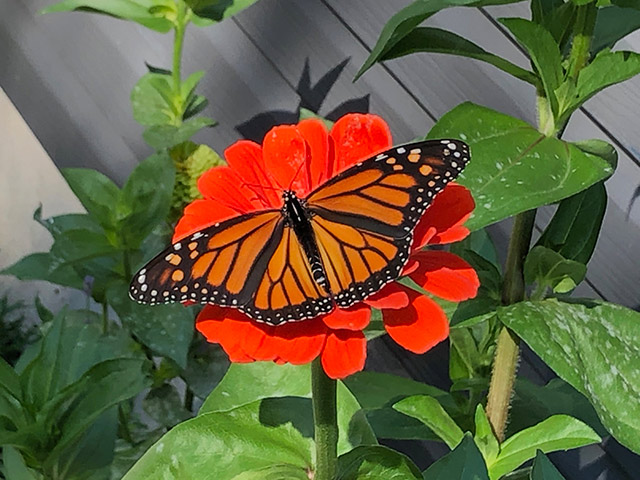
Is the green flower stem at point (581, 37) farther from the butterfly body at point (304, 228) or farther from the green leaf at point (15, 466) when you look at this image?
the green leaf at point (15, 466)

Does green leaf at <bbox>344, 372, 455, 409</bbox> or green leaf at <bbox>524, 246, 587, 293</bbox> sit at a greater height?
green leaf at <bbox>524, 246, 587, 293</bbox>

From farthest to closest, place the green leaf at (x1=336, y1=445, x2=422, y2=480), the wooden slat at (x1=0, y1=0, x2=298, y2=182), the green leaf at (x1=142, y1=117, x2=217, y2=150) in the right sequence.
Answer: the wooden slat at (x1=0, y1=0, x2=298, y2=182)
the green leaf at (x1=142, y1=117, x2=217, y2=150)
the green leaf at (x1=336, y1=445, x2=422, y2=480)

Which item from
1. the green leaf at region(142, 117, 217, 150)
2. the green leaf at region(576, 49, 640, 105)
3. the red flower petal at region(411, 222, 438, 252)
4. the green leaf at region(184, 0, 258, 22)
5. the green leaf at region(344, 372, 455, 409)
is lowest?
the green leaf at region(344, 372, 455, 409)

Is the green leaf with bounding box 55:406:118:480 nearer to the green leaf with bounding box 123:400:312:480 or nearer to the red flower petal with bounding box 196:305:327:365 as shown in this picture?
the green leaf with bounding box 123:400:312:480

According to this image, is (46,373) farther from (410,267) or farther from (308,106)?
(308,106)

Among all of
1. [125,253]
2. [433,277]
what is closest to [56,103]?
[125,253]

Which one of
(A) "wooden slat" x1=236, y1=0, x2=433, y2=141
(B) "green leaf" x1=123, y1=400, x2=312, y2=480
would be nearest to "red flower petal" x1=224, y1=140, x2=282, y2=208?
(B) "green leaf" x1=123, y1=400, x2=312, y2=480

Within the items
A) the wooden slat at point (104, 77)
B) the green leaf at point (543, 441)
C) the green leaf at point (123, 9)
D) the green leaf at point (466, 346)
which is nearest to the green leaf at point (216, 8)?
the green leaf at point (123, 9)
